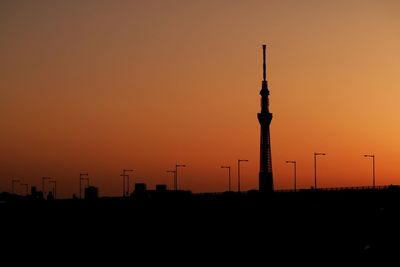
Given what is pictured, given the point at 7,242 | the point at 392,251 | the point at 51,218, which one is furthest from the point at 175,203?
the point at 392,251

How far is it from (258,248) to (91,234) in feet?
111

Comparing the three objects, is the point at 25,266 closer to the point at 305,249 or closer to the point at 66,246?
the point at 66,246

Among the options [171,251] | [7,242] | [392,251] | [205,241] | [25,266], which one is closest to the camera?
[392,251]

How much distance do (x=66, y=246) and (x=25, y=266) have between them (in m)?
19.0

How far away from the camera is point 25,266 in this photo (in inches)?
3455

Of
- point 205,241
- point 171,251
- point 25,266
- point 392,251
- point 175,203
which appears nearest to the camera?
point 392,251

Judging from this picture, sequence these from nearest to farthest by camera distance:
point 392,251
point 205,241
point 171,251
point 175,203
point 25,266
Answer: point 392,251, point 25,266, point 171,251, point 205,241, point 175,203

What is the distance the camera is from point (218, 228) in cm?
11506

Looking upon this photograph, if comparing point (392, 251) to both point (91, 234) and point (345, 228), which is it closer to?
point (345, 228)

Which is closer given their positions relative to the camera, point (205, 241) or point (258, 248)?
point (258, 248)

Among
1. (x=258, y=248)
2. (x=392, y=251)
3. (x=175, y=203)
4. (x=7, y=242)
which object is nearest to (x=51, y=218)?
(x=175, y=203)

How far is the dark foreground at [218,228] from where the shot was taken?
89.1 metres

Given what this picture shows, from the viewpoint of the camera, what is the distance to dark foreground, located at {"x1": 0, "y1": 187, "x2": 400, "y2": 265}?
8906 centimetres

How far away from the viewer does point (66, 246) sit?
107m
